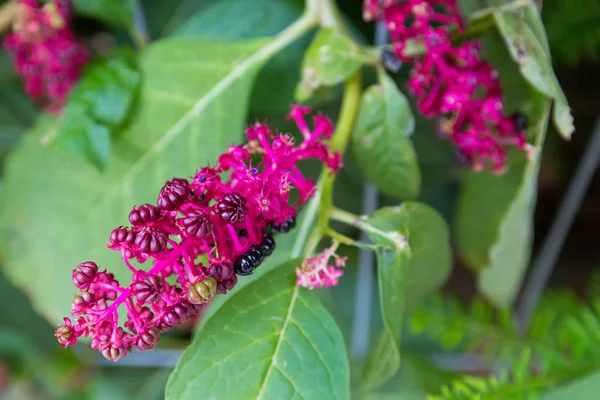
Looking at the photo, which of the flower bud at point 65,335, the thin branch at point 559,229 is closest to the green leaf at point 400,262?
the flower bud at point 65,335

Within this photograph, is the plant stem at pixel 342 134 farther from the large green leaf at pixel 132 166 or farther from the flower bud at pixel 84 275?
the flower bud at pixel 84 275

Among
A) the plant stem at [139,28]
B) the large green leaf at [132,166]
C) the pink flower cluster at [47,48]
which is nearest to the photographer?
the large green leaf at [132,166]

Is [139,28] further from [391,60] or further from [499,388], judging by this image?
[499,388]

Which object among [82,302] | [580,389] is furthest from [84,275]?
[580,389]

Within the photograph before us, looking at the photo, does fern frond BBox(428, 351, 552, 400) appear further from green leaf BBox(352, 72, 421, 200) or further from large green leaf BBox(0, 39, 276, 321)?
large green leaf BBox(0, 39, 276, 321)

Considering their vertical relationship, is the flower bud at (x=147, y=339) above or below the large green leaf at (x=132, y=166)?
above

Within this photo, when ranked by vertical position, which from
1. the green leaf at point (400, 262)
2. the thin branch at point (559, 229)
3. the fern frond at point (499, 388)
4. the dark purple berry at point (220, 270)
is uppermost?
the dark purple berry at point (220, 270)

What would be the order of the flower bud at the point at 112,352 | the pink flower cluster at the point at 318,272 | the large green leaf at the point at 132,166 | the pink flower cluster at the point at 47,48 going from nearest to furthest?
the flower bud at the point at 112,352, the pink flower cluster at the point at 318,272, the large green leaf at the point at 132,166, the pink flower cluster at the point at 47,48

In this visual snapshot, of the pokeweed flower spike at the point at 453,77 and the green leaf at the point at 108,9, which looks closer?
the pokeweed flower spike at the point at 453,77

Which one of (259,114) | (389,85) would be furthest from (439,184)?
(389,85)
